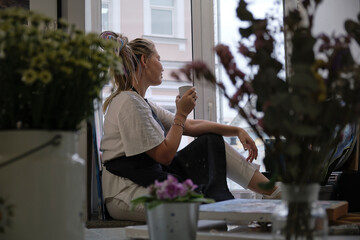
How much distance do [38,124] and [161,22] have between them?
8.37 ft

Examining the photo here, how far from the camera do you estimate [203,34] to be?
10.8 ft

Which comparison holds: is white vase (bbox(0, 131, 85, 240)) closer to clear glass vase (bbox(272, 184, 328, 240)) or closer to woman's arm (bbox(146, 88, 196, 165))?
clear glass vase (bbox(272, 184, 328, 240))

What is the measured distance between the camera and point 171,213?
0.86m

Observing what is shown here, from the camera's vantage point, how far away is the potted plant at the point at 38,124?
0.71 meters

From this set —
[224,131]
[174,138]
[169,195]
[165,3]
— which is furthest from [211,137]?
[169,195]

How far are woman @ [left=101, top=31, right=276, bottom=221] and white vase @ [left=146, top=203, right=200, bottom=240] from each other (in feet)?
3.73

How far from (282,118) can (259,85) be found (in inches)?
2.7

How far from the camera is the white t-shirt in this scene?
6.64 ft

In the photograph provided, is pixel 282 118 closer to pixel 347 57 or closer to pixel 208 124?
pixel 347 57

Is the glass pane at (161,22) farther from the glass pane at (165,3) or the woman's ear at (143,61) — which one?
the woman's ear at (143,61)

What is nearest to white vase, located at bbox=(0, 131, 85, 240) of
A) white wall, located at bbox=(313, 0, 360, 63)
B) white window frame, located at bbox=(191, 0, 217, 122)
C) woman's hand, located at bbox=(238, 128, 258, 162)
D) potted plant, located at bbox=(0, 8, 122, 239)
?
potted plant, located at bbox=(0, 8, 122, 239)

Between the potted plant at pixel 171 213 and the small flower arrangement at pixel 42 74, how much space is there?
0.64ft

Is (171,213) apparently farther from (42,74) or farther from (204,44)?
(204,44)

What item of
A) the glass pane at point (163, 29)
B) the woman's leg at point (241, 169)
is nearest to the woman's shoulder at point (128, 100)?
the woman's leg at point (241, 169)
